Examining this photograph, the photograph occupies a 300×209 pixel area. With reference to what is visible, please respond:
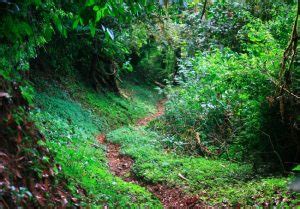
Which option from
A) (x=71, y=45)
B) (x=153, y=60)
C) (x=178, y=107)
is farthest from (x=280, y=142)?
(x=153, y=60)

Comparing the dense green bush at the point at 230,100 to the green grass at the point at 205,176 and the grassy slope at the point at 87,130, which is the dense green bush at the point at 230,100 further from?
the grassy slope at the point at 87,130

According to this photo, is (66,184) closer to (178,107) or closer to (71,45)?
(178,107)

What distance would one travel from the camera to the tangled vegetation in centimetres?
449

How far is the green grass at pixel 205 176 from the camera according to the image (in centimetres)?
652

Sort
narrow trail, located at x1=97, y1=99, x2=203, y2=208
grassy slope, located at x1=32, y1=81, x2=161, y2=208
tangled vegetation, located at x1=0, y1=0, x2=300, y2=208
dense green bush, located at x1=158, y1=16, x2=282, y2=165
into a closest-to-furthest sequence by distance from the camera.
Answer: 1. tangled vegetation, located at x1=0, y1=0, x2=300, y2=208
2. grassy slope, located at x1=32, y1=81, x2=161, y2=208
3. narrow trail, located at x1=97, y1=99, x2=203, y2=208
4. dense green bush, located at x1=158, y1=16, x2=282, y2=165

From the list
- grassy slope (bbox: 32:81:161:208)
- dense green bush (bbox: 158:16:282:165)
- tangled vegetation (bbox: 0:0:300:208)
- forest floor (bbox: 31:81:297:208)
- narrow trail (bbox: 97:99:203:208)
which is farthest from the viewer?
dense green bush (bbox: 158:16:282:165)

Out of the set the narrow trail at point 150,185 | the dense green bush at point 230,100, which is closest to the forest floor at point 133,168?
the narrow trail at point 150,185

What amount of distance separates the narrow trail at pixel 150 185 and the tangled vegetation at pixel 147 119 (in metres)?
0.04

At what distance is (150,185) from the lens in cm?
841

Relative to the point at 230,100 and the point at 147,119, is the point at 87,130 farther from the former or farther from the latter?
the point at 147,119

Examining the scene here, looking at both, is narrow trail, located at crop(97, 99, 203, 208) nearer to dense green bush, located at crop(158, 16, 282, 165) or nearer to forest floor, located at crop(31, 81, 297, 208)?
forest floor, located at crop(31, 81, 297, 208)

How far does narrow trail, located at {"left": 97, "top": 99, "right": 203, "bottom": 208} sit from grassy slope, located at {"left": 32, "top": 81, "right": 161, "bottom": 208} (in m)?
0.29

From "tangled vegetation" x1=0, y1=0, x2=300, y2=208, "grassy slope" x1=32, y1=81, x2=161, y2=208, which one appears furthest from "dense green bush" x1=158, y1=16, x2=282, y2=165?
"grassy slope" x1=32, y1=81, x2=161, y2=208

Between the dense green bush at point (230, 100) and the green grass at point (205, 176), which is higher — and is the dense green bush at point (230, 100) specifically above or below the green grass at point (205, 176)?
above
